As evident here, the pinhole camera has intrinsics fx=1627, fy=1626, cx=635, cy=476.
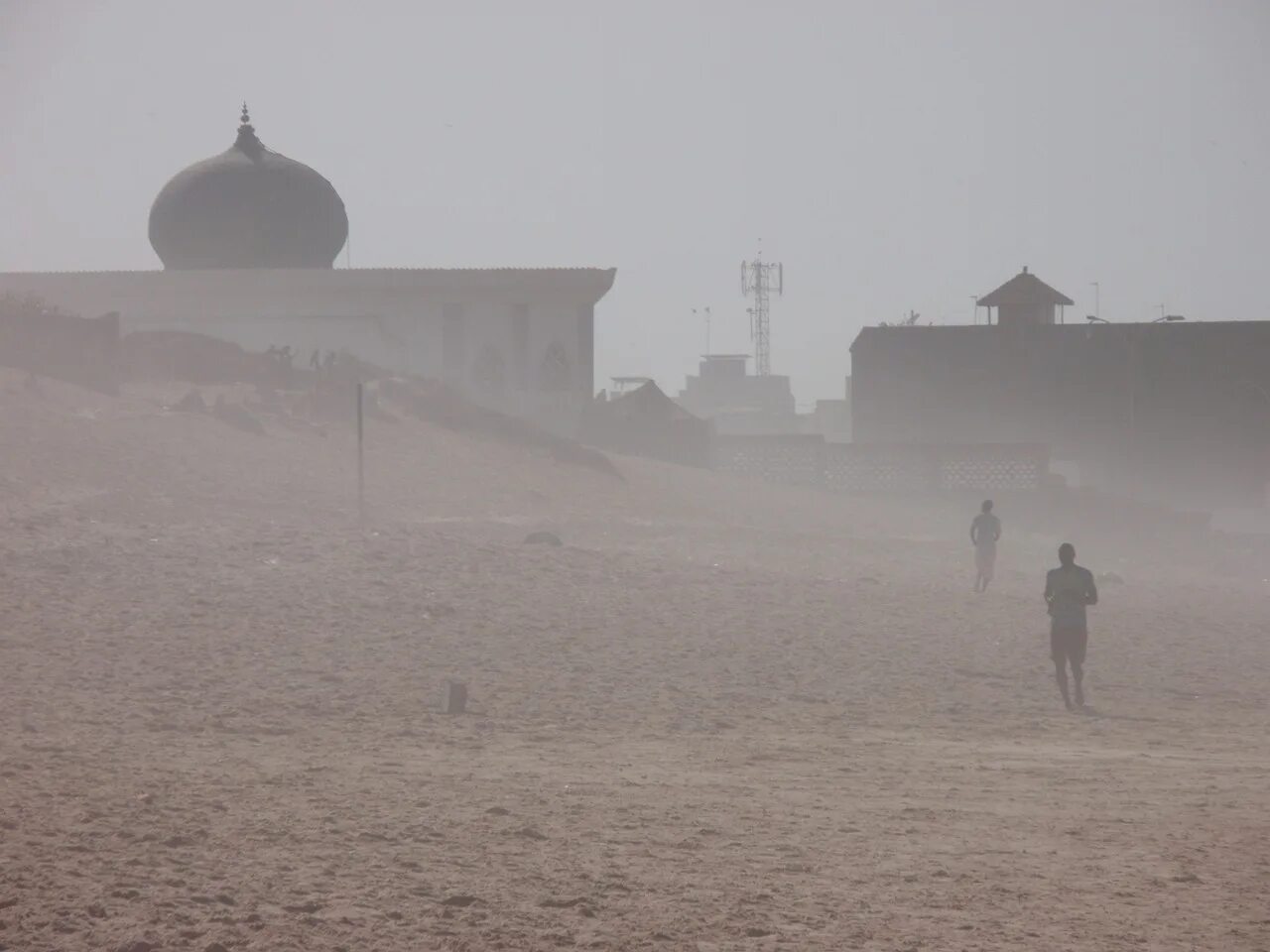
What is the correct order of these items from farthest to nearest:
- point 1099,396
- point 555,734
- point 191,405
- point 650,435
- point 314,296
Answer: point 1099,396 → point 650,435 → point 314,296 → point 191,405 → point 555,734

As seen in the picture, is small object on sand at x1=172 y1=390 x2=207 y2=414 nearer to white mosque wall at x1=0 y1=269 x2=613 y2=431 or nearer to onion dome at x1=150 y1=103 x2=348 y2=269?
white mosque wall at x1=0 y1=269 x2=613 y2=431

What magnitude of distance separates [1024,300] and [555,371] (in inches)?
546

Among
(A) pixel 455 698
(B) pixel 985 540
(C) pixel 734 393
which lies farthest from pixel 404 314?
(C) pixel 734 393

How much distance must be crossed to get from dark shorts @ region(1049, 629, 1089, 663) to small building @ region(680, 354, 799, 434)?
192 feet

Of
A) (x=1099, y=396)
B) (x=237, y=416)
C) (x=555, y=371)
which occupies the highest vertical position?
(x=555, y=371)

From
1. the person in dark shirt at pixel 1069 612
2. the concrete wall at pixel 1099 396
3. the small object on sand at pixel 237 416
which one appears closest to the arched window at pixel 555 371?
the concrete wall at pixel 1099 396

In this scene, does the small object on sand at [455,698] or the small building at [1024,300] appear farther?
the small building at [1024,300]

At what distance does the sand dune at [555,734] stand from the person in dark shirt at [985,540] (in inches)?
19.7

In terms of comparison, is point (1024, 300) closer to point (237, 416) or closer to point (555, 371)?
point (555, 371)

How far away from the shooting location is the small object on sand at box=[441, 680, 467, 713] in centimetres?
1148

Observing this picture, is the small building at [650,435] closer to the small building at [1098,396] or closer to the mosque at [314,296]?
the mosque at [314,296]

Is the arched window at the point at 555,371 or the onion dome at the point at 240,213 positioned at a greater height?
the onion dome at the point at 240,213

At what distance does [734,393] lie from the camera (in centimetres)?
8369

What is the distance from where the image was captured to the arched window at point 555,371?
35156 mm
